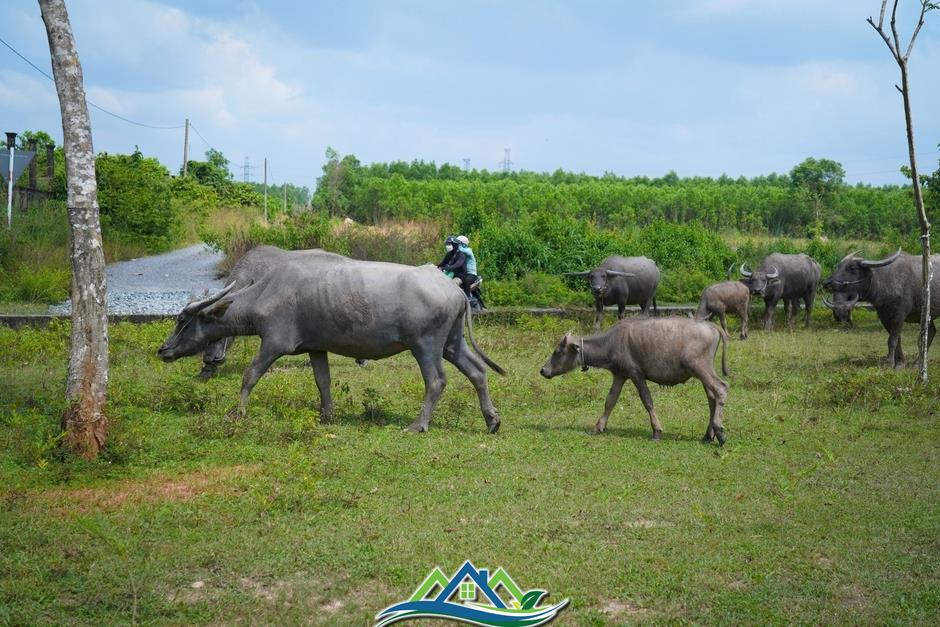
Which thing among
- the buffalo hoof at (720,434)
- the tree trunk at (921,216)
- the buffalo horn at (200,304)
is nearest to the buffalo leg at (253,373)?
the buffalo horn at (200,304)

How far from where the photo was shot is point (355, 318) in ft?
28.8

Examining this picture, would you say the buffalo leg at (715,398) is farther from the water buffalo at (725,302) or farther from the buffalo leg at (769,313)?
the buffalo leg at (769,313)

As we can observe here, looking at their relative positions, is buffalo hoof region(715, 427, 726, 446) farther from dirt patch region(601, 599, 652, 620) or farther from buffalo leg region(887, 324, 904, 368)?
buffalo leg region(887, 324, 904, 368)

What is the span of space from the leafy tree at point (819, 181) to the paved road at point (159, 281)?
22.2 metres

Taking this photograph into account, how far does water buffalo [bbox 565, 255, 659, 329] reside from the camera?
17.6 meters

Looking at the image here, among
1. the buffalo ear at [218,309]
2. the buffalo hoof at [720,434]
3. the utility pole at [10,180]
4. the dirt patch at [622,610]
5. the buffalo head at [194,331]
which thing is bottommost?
the dirt patch at [622,610]

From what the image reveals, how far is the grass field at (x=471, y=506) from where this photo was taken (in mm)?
4777

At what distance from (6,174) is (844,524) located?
18.1 m

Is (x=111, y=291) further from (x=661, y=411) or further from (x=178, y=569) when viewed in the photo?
(x=178, y=569)

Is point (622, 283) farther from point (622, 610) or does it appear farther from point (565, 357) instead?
point (622, 610)

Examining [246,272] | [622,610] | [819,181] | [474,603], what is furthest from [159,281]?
[819,181]

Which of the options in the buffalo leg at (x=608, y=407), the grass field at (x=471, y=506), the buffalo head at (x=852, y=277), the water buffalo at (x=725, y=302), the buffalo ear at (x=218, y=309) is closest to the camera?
the grass field at (x=471, y=506)

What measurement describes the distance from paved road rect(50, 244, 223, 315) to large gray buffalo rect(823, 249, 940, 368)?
1015 centimetres

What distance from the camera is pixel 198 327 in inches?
369
